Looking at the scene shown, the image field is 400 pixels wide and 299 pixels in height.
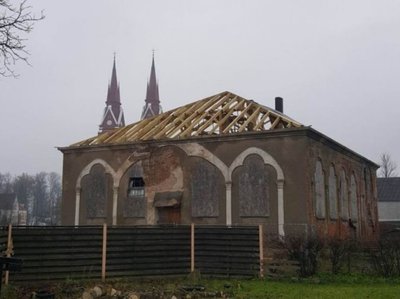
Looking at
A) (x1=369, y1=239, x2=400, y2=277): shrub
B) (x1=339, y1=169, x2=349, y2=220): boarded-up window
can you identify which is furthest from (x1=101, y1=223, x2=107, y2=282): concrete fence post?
(x1=339, y1=169, x2=349, y2=220): boarded-up window

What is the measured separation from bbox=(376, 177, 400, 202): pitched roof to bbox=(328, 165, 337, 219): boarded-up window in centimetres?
3948

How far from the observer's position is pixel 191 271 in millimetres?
15484

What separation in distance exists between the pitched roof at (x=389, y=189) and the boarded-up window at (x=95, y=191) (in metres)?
45.2

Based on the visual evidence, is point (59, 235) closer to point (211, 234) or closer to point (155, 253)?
point (155, 253)

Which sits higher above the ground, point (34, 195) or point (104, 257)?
point (34, 195)

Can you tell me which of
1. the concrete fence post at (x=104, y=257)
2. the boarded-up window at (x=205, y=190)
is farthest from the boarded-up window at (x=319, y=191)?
the concrete fence post at (x=104, y=257)

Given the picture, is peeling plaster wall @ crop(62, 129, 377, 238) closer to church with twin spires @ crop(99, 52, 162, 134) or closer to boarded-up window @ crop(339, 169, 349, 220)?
boarded-up window @ crop(339, 169, 349, 220)

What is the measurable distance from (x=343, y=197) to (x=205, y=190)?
820 cm

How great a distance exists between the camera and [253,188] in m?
21.8

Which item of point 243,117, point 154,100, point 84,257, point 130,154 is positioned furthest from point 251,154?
point 154,100

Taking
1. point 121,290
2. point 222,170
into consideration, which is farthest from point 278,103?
point 121,290

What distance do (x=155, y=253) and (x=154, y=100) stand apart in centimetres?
9531

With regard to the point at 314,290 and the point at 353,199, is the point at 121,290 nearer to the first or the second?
the point at 314,290

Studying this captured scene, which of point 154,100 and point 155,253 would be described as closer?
point 155,253
